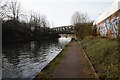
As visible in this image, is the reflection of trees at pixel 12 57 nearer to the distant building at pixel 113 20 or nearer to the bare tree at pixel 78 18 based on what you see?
the distant building at pixel 113 20

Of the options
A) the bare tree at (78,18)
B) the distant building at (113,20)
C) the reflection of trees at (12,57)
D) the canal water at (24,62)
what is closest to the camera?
the canal water at (24,62)

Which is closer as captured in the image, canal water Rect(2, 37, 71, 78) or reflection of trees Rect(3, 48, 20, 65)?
canal water Rect(2, 37, 71, 78)

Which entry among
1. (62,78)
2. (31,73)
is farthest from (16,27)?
(62,78)

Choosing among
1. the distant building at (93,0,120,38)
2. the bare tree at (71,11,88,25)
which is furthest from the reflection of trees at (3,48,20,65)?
the bare tree at (71,11,88,25)

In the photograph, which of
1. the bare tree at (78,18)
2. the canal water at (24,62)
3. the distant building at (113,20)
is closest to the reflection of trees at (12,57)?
the canal water at (24,62)

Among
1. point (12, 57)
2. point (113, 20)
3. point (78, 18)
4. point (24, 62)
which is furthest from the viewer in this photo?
point (78, 18)

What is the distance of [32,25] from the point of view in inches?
3725

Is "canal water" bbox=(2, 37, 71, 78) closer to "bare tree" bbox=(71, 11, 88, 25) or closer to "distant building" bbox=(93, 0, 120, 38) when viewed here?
"distant building" bbox=(93, 0, 120, 38)

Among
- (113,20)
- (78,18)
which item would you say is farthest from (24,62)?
(78,18)

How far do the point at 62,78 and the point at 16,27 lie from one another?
58825 millimetres

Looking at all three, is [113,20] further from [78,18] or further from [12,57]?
[78,18]

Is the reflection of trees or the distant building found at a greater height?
the distant building

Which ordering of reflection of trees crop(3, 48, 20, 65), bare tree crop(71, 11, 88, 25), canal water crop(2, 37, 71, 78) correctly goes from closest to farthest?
1. canal water crop(2, 37, 71, 78)
2. reflection of trees crop(3, 48, 20, 65)
3. bare tree crop(71, 11, 88, 25)

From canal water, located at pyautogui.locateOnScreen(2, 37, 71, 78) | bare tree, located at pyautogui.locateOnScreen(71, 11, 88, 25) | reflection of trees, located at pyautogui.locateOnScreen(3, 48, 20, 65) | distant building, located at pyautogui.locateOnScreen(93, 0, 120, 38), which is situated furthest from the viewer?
bare tree, located at pyautogui.locateOnScreen(71, 11, 88, 25)
